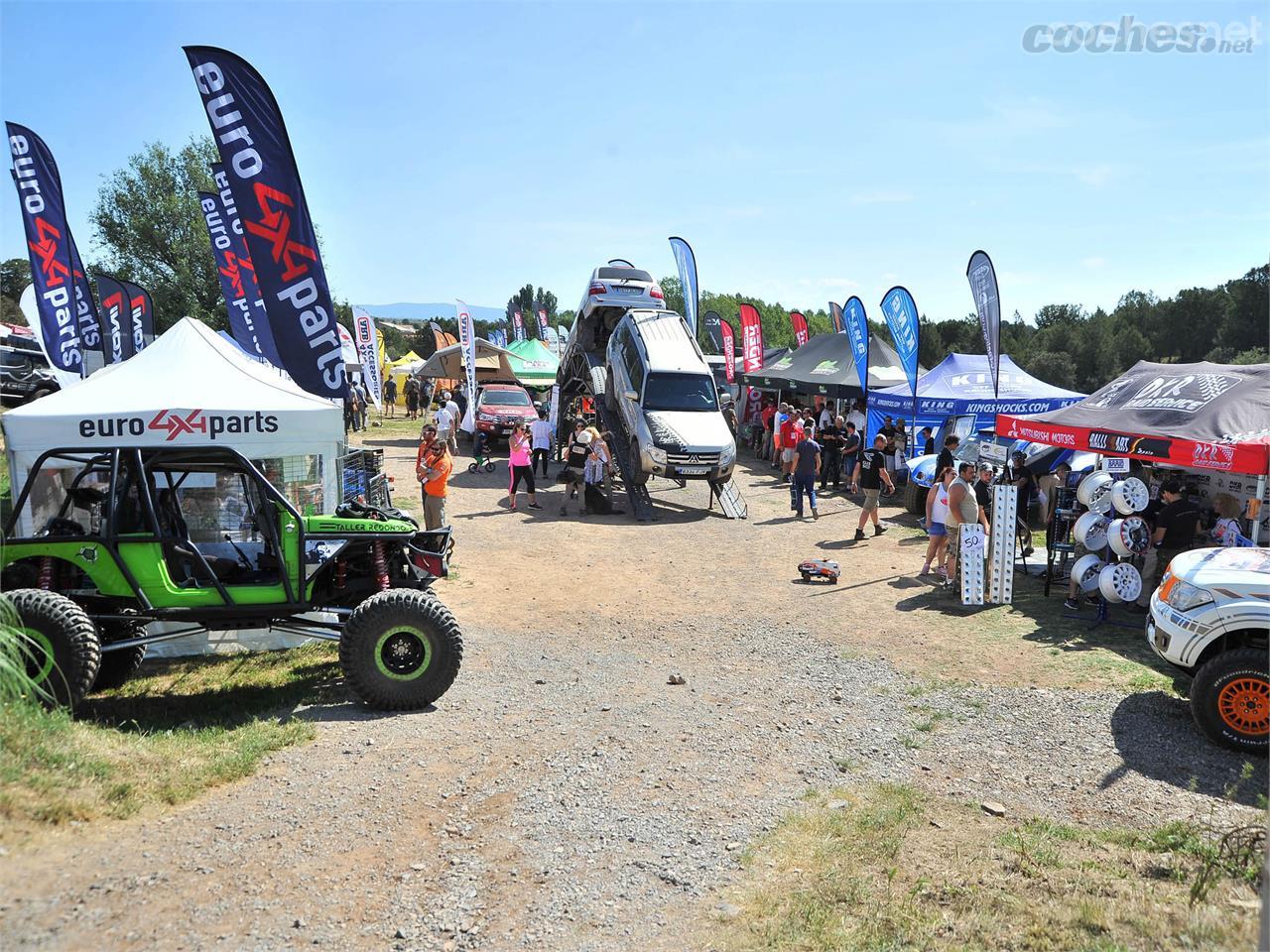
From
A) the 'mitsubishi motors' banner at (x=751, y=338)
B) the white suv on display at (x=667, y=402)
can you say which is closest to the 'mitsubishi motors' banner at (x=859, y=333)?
the white suv on display at (x=667, y=402)

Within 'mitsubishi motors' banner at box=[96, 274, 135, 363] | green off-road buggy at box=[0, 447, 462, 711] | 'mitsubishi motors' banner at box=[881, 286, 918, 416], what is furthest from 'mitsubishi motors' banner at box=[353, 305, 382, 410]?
green off-road buggy at box=[0, 447, 462, 711]

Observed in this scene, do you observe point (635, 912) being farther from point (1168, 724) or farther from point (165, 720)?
point (1168, 724)

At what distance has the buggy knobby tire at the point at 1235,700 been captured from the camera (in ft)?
19.8

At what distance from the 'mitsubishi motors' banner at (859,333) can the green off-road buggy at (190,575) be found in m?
15.1

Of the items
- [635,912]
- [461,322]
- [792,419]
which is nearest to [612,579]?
[635,912]

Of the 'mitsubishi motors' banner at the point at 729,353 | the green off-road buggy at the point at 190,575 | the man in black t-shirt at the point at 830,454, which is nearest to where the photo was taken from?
the green off-road buggy at the point at 190,575

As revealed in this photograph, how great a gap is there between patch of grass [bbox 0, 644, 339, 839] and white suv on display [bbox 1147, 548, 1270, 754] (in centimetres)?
619

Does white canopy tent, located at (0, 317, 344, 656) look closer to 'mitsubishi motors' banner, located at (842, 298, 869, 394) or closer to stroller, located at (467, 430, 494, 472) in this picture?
stroller, located at (467, 430, 494, 472)

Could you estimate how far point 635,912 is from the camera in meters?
4.16

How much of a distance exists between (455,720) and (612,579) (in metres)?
4.97

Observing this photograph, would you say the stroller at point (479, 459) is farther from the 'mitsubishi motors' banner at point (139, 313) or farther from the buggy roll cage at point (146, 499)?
the buggy roll cage at point (146, 499)

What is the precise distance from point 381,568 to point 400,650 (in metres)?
0.74

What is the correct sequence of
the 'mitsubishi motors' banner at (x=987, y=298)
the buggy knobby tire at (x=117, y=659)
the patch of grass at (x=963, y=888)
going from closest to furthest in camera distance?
the patch of grass at (x=963, y=888) < the buggy knobby tire at (x=117, y=659) < the 'mitsubishi motors' banner at (x=987, y=298)

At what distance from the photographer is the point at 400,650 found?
21.8 ft
